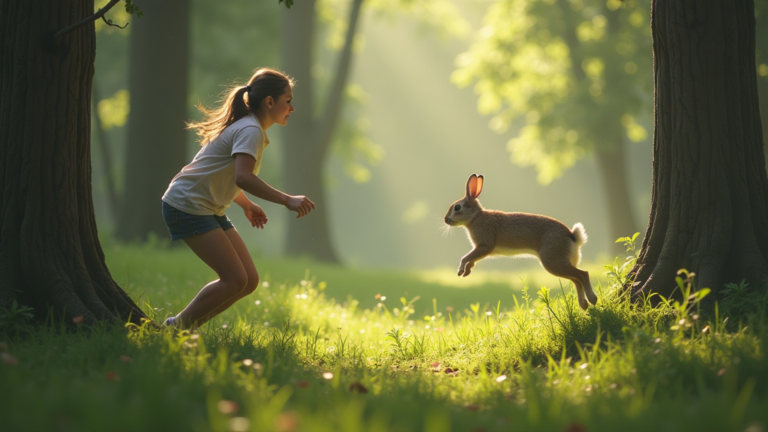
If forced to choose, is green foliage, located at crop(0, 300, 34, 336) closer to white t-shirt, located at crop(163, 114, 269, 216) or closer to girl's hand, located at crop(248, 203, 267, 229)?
white t-shirt, located at crop(163, 114, 269, 216)

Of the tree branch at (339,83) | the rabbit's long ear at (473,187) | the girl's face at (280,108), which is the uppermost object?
the tree branch at (339,83)

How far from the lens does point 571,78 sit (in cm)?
2020

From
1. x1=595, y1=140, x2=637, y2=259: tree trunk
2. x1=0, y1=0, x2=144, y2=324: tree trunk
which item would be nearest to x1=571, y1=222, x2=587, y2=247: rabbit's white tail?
x1=0, y1=0, x2=144, y2=324: tree trunk

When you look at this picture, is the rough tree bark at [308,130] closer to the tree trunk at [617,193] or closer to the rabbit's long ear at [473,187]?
the tree trunk at [617,193]

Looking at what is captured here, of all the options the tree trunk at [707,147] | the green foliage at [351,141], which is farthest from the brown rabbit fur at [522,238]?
the green foliage at [351,141]

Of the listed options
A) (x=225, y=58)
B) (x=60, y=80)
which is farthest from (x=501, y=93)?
(x=60, y=80)

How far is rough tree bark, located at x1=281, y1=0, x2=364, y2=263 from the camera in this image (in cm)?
1697

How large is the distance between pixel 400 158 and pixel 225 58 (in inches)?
1727

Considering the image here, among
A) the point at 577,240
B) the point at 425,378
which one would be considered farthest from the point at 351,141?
the point at 425,378

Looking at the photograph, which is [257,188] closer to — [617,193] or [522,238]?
[522,238]

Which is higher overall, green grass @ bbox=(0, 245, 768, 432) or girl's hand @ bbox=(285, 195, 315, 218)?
girl's hand @ bbox=(285, 195, 315, 218)

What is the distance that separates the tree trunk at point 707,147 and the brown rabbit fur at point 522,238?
55 cm

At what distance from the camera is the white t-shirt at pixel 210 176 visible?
4.70 metres

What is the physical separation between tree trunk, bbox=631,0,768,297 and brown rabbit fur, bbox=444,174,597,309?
0.55 meters
